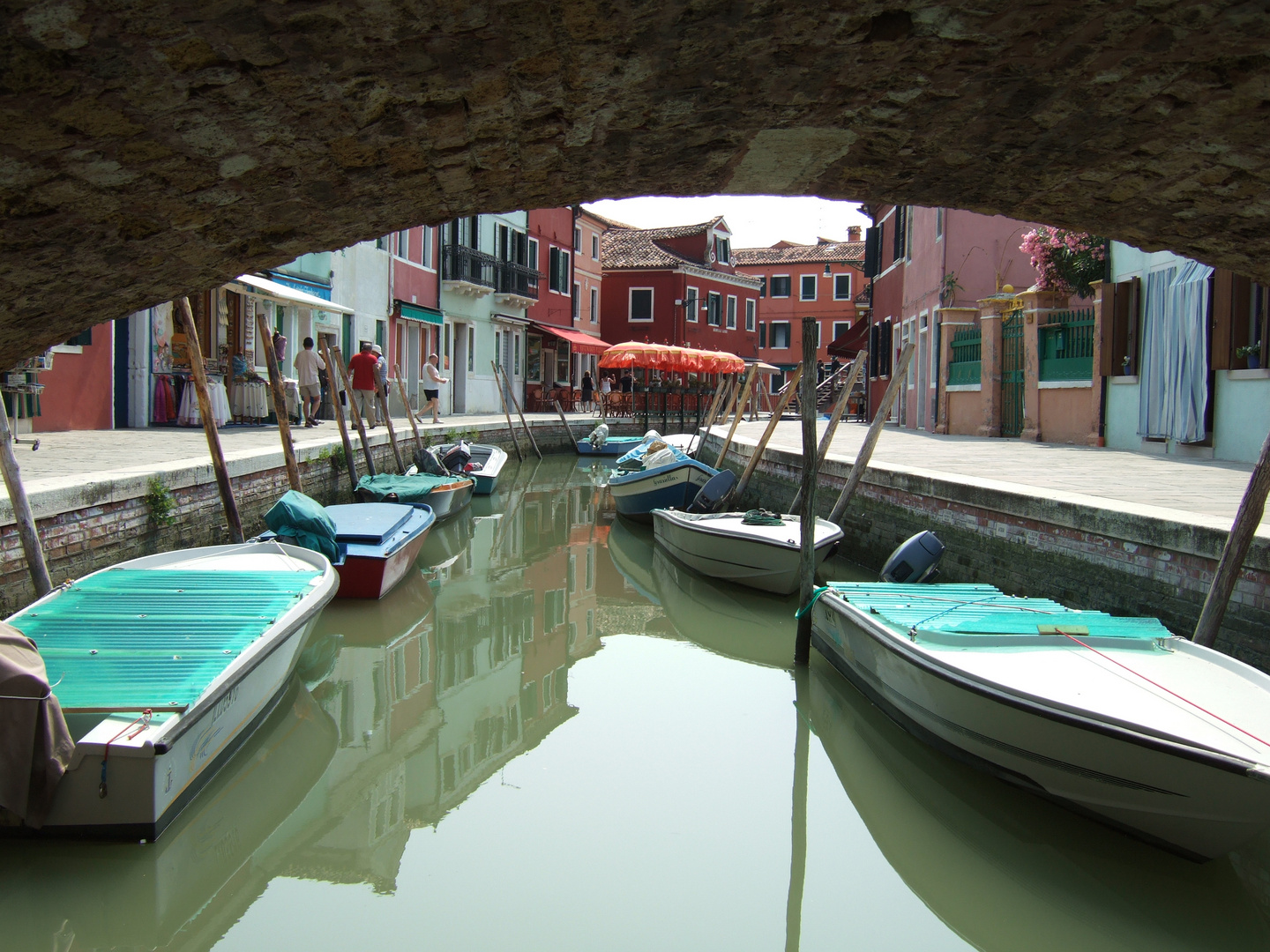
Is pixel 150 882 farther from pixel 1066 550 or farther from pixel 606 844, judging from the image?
pixel 1066 550

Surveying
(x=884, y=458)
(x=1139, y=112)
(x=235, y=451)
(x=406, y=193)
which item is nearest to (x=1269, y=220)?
(x=1139, y=112)

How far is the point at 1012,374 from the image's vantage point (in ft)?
50.4

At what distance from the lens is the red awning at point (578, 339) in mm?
31188

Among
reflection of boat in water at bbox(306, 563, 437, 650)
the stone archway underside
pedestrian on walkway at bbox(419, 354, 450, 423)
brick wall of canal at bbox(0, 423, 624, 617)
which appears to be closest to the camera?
the stone archway underside

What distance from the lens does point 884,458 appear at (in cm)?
1135

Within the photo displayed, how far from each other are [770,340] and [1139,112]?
4413cm

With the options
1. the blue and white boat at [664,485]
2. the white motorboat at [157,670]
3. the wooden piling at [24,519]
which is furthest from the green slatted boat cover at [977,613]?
the blue and white boat at [664,485]

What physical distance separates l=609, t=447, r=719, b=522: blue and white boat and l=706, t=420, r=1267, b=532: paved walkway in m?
1.57

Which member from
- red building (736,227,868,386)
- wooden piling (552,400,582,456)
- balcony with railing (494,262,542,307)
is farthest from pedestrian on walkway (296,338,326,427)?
red building (736,227,868,386)

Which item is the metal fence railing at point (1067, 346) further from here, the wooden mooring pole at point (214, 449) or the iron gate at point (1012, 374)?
the wooden mooring pole at point (214, 449)

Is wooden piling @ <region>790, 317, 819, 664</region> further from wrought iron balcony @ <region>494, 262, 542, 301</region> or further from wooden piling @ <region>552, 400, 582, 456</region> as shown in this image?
wrought iron balcony @ <region>494, 262, 542, 301</region>

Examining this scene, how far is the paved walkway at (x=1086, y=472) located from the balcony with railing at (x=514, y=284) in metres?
15.1

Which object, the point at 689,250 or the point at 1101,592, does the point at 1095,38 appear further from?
the point at 689,250

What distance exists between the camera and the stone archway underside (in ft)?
6.46
